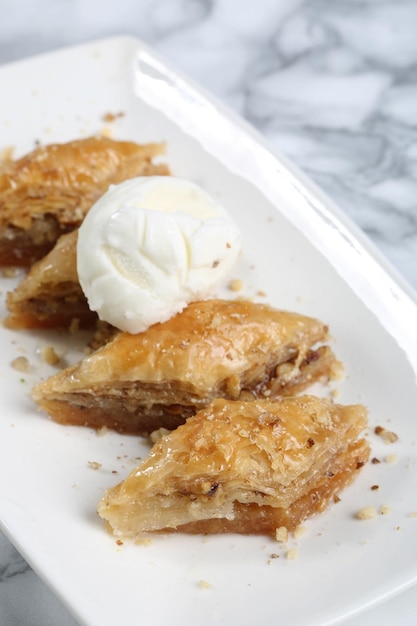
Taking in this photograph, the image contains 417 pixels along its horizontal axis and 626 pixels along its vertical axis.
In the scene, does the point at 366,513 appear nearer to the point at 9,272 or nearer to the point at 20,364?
the point at 20,364

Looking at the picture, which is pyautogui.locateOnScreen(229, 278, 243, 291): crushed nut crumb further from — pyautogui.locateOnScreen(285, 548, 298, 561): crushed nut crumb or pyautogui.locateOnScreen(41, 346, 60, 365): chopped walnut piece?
pyautogui.locateOnScreen(285, 548, 298, 561): crushed nut crumb

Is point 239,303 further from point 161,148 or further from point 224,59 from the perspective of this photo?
point 224,59

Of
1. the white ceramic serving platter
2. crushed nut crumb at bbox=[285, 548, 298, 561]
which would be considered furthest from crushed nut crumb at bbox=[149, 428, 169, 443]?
crushed nut crumb at bbox=[285, 548, 298, 561]

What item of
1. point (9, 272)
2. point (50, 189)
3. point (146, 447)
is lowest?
point (146, 447)

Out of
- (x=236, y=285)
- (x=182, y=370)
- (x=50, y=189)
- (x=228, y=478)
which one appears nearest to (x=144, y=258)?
(x=182, y=370)

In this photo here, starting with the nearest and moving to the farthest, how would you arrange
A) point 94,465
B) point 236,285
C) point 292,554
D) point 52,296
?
point 292,554, point 94,465, point 52,296, point 236,285

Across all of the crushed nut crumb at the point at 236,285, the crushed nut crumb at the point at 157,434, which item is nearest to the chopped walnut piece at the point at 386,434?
the crushed nut crumb at the point at 157,434
